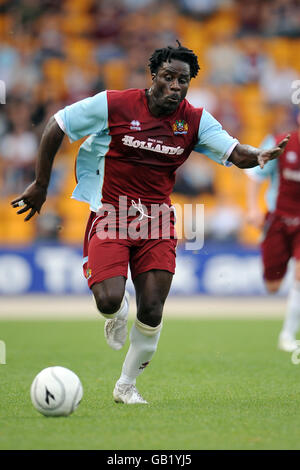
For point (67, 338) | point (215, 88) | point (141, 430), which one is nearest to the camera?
point (141, 430)

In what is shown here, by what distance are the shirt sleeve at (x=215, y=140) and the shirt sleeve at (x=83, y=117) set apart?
75 cm

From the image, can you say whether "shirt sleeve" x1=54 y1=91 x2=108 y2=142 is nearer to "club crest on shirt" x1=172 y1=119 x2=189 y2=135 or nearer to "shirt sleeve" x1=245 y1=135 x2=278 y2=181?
"club crest on shirt" x1=172 y1=119 x2=189 y2=135

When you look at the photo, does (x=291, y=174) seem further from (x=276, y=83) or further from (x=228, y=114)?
(x=276, y=83)

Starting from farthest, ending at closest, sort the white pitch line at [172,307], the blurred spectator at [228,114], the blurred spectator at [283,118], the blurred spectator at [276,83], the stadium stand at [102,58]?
the blurred spectator at [276,83], the blurred spectator at [228,114], the stadium stand at [102,58], the blurred spectator at [283,118], the white pitch line at [172,307]

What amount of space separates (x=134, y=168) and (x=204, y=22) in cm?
1512

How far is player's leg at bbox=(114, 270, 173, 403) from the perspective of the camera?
5.97 meters

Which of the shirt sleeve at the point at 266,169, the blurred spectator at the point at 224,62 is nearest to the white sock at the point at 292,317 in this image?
the shirt sleeve at the point at 266,169

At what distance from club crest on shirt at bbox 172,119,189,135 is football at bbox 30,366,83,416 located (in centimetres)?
201

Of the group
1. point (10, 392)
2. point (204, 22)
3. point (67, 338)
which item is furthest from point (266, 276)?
point (204, 22)

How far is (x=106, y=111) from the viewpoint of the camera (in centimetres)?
603

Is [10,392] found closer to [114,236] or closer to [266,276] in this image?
[114,236]

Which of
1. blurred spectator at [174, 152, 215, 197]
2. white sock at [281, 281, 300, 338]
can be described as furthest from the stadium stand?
white sock at [281, 281, 300, 338]

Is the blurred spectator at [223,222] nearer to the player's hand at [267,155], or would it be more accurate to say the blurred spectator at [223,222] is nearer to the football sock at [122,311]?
the football sock at [122,311]

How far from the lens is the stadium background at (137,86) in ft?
52.8
